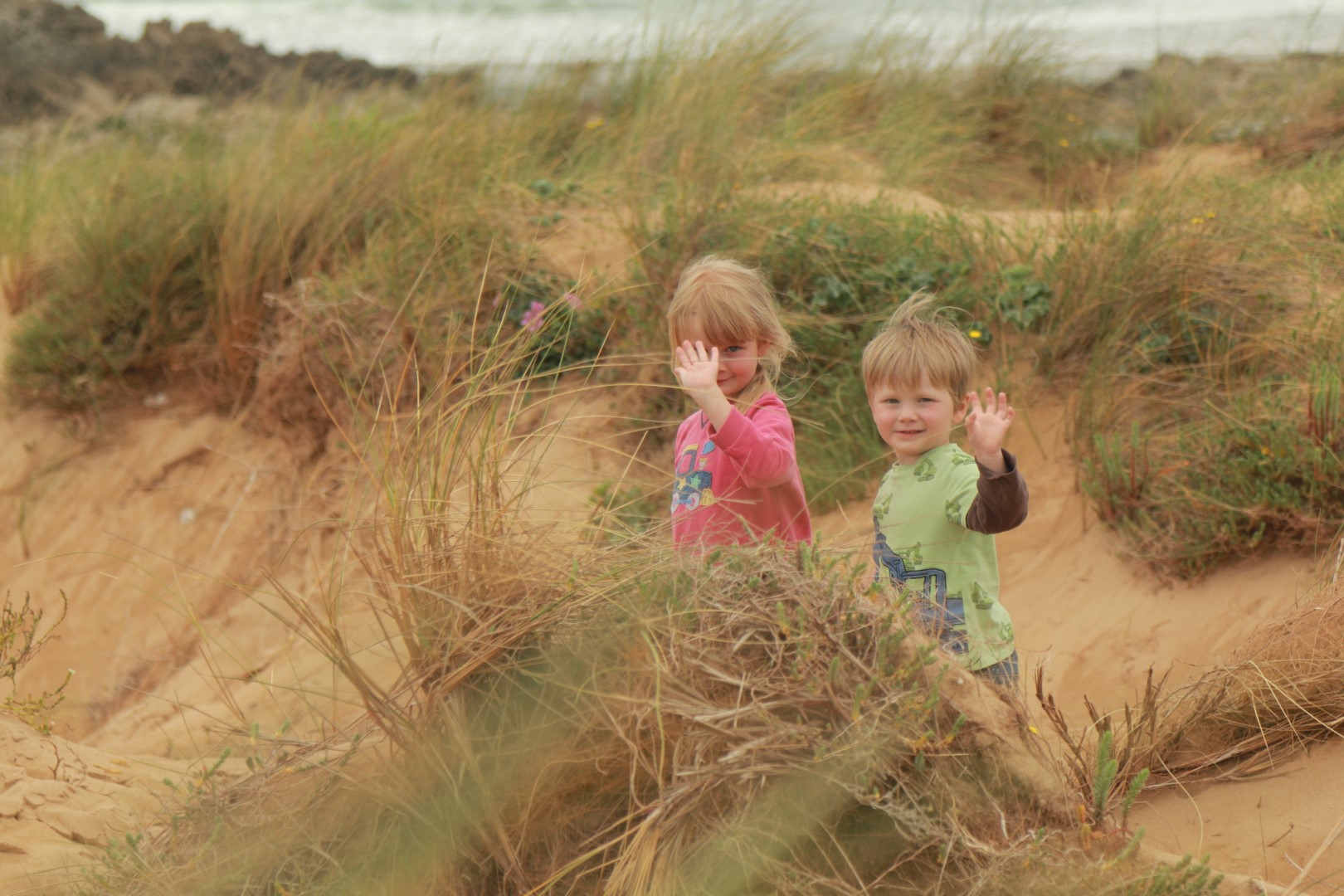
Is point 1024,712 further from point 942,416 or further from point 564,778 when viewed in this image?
point 564,778

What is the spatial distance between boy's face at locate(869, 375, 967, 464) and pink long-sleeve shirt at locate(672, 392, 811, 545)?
8.8 inches

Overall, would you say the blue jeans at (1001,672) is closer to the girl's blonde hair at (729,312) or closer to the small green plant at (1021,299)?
the girl's blonde hair at (729,312)

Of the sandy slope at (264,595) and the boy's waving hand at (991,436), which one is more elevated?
the boy's waving hand at (991,436)

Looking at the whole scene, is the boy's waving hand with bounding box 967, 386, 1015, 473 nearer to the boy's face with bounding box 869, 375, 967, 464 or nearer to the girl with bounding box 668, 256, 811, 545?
the boy's face with bounding box 869, 375, 967, 464

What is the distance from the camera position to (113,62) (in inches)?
477

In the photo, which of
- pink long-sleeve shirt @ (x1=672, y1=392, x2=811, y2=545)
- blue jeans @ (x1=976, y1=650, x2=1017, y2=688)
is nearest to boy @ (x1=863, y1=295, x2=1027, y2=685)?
blue jeans @ (x1=976, y1=650, x2=1017, y2=688)

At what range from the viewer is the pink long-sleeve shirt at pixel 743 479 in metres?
2.60

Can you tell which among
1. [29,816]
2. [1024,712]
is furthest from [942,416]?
[29,816]

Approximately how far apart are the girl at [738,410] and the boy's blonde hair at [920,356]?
26 centimetres

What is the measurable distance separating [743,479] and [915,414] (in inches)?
16.3

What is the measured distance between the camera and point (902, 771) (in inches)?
81.0

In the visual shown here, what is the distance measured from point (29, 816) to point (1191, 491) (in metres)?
3.37

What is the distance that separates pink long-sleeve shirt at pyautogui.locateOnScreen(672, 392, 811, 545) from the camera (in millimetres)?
2596

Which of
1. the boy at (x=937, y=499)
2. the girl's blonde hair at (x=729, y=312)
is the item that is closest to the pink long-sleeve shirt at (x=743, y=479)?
the girl's blonde hair at (x=729, y=312)
